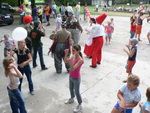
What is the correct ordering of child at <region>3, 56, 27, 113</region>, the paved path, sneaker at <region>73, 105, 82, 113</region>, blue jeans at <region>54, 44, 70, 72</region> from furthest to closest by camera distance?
blue jeans at <region>54, 44, 70, 72</region> → the paved path → sneaker at <region>73, 105, 82, 113</region> → child at <region>3, 56, 27, 113</region>

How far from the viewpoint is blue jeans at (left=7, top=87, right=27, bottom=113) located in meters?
3.36

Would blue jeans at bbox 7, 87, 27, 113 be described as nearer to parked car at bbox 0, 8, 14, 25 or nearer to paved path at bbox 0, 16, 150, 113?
paved path at bbox 0, 16, 150, 113

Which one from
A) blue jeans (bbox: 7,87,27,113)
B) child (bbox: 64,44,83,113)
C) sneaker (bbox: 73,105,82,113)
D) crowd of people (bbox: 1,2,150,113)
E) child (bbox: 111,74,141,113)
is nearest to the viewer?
child (bbox: 111,74,141,113)

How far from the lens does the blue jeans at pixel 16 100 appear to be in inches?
132

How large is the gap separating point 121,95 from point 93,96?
170 cm

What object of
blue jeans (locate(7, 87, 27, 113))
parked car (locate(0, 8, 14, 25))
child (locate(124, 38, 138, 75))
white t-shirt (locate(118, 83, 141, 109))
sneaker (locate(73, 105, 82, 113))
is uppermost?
parked car (locate(0, 8, 14, 25))

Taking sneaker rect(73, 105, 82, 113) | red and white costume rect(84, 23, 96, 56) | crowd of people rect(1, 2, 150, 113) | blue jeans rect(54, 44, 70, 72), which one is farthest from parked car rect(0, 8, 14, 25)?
sneaker rect(73, 105, 82, 113)

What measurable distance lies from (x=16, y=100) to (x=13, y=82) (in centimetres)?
42

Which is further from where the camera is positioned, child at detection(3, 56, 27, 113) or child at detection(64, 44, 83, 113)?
child at detection(64, 44, 83, 113)

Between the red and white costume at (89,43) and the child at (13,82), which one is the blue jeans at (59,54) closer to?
Answer: the red and white costume at (89,43)

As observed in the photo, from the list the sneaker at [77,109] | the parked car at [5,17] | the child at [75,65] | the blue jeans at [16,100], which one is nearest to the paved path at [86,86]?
the sneaker at [77,109]

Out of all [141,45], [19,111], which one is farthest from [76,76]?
[141,45]

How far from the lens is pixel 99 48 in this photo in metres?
6.48

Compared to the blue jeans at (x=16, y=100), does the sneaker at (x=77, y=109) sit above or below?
below
